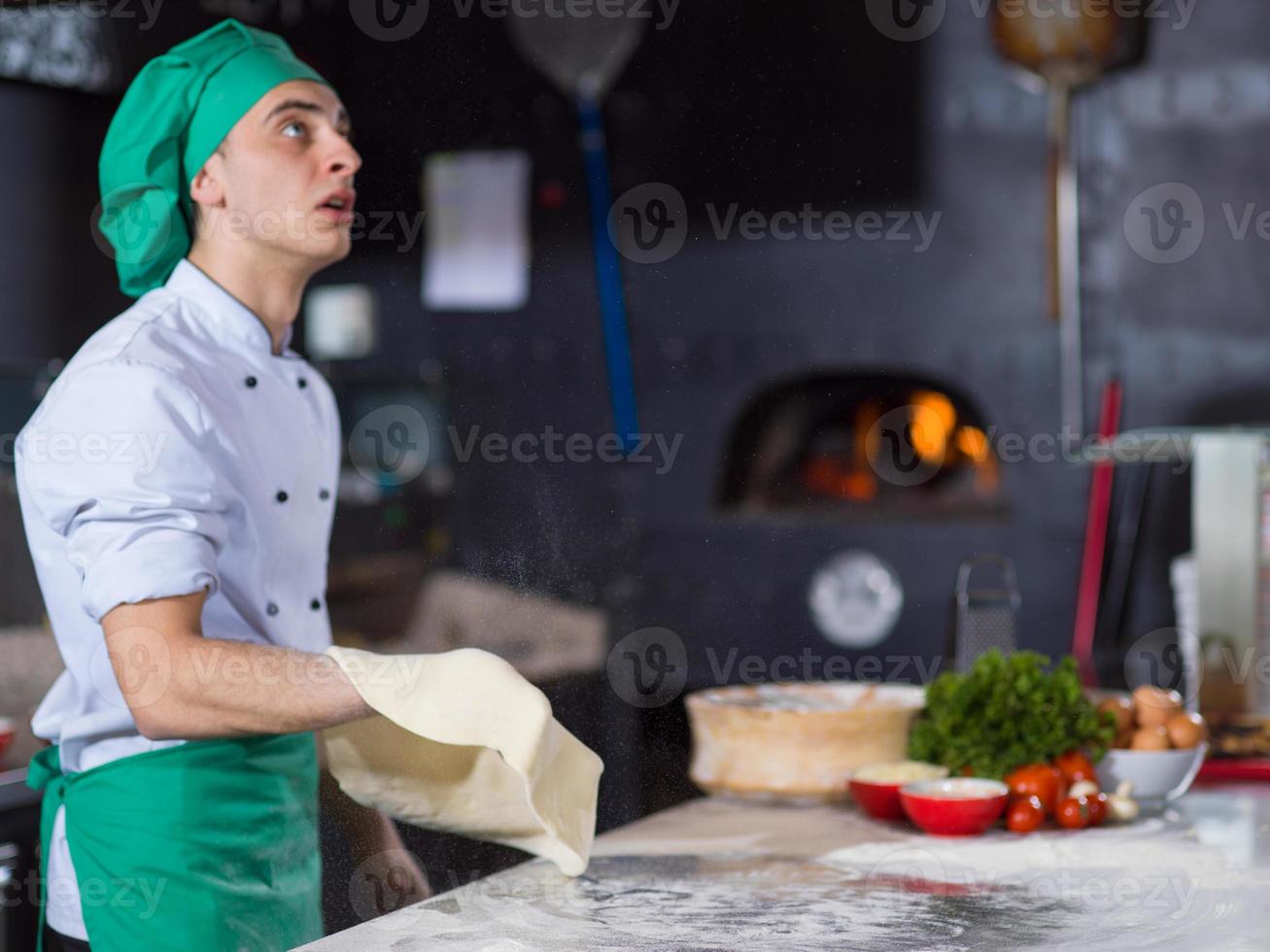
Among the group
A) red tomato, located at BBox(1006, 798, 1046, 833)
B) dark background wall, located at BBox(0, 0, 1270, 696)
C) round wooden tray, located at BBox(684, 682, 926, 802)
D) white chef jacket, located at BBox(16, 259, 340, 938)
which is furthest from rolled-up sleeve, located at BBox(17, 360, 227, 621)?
dark background wall, located at BBox(0, 0, 1270, 696)

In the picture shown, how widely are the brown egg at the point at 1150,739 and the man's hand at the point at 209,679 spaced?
0.87 meters

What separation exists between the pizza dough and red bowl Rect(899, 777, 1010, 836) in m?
0.32

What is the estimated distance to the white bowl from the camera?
5.45 ft

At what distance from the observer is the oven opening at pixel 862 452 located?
164 inches

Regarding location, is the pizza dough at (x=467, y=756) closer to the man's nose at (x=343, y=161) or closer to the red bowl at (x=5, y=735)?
the man's nose at (x=343, y=161)

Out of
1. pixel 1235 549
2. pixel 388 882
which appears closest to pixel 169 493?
pixel 388 882

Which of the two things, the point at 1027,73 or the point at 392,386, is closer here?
the point at 392,386

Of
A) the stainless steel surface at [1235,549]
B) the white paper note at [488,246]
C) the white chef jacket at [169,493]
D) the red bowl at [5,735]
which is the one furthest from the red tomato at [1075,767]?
the white paper note at [488,246]

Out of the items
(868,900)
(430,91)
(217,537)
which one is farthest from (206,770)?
(430,91)

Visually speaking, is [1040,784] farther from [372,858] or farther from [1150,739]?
[372,858]

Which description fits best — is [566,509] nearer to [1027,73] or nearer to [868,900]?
[868,900]

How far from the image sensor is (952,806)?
1516mm

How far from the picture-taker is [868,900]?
51.8 inches

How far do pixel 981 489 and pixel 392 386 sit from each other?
211 centimetres
